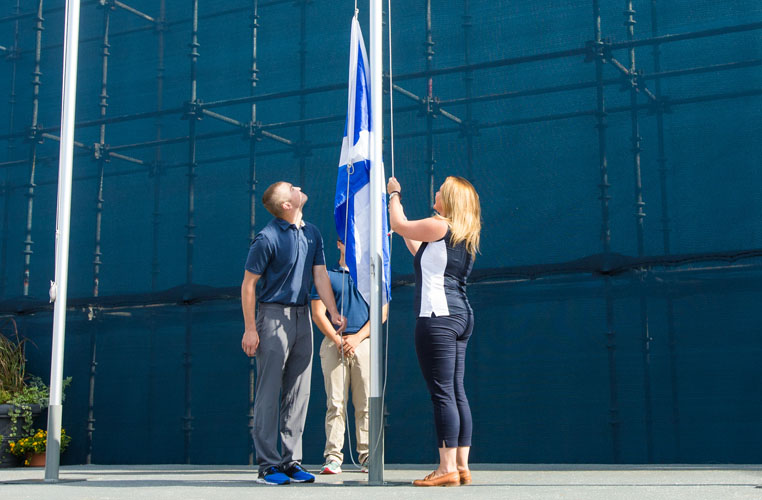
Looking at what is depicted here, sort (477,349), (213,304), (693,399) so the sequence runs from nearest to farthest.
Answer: (693,399)
(477,349)
(213,304)

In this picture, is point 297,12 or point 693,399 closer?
point 693,399

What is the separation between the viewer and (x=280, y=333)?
4.06 meters

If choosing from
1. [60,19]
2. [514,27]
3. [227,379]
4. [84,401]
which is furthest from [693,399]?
[60,19]

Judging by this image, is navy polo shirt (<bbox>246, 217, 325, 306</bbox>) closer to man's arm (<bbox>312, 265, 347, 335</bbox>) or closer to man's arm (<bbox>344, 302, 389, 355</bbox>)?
man's arm (<bbox>312, 265, 347, 335</bbox>)

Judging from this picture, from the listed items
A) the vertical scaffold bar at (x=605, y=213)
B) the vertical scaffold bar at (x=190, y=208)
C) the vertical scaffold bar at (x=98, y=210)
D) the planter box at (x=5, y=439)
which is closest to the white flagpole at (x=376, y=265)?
the vertical scaffold bar at (x=605, y=213)

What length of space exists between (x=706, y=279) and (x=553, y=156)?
105 centimetres

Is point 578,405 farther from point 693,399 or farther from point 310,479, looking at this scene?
point 310,479

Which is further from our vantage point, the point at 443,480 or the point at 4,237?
the point at 4,237

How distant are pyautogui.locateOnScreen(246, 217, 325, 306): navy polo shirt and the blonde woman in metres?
0.54

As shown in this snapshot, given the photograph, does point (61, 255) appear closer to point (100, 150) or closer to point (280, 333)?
point (280, 333)

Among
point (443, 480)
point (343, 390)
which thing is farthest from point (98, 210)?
A: point (443, 480)

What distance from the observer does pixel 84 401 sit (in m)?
6.30

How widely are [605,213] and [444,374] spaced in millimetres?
1734

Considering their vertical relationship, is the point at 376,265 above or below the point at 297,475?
above
